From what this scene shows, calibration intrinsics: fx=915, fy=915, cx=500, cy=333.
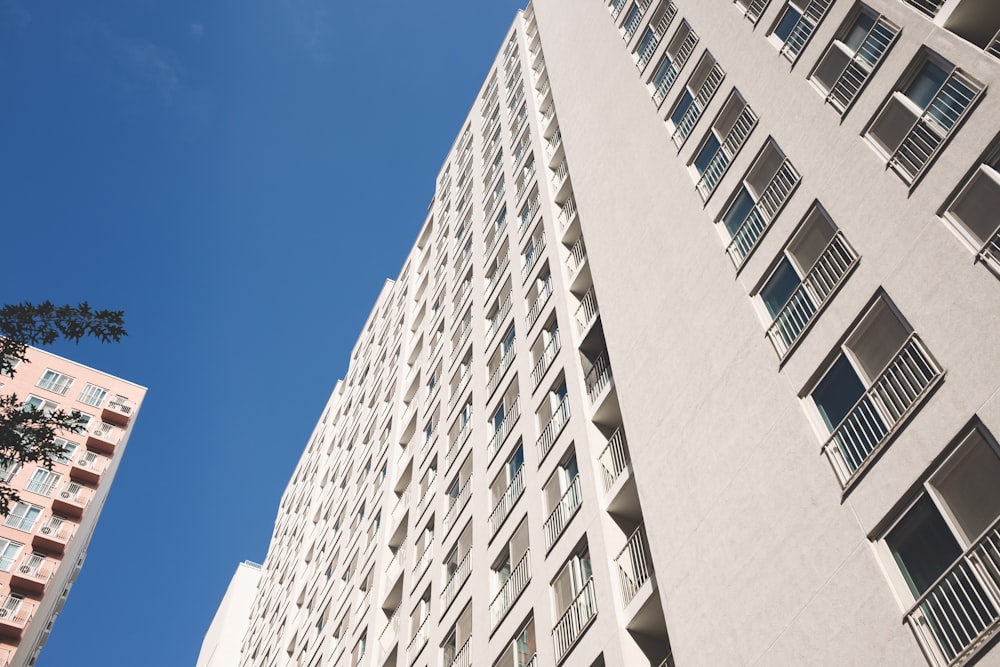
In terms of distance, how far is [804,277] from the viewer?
1750 cm

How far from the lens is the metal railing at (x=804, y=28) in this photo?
21.5m

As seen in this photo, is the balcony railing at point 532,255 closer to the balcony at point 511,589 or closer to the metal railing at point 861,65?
the balcony at point 511,589

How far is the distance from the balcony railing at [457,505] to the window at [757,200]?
12.9 m

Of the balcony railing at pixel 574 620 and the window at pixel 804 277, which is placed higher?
the window at pixel 804 277

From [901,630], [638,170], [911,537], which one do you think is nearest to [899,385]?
[911,537]

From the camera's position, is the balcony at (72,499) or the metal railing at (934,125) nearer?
the metal railing at (934,125)

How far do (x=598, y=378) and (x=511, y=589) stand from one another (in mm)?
5982

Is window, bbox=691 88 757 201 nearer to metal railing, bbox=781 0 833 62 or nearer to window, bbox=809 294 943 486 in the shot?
metal railing, bbox=781 0 833 62

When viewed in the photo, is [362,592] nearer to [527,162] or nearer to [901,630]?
[527,162]

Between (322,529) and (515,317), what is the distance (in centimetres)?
2195

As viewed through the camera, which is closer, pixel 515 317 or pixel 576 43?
pixel 515 317

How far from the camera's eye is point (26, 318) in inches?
664

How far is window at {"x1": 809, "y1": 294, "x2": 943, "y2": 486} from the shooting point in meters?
13.7

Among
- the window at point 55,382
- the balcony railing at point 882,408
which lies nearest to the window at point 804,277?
the balcony railing at point 882,408
